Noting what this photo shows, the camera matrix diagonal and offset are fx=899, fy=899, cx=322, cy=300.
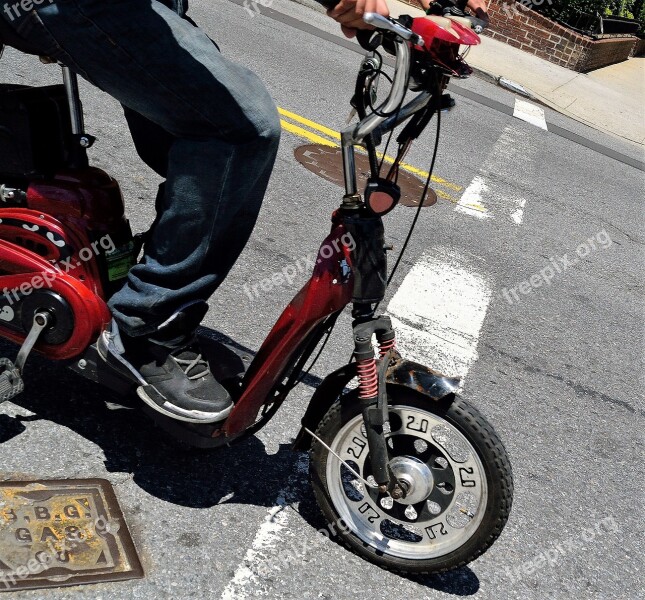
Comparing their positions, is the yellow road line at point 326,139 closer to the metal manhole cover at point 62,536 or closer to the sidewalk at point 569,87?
the metal manhole cover at point 62,536

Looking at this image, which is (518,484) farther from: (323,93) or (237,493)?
(323,93)

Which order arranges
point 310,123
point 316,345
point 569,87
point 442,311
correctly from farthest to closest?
point 569,87 → point 310,123 → point 442,311 → point 316,345

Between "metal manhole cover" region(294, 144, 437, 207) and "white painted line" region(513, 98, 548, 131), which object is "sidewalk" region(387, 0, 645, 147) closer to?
"white painted line" region(513, 98, 548, 131)

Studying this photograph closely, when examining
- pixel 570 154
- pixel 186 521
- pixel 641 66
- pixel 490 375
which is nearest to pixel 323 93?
Answer: pixel 570 154

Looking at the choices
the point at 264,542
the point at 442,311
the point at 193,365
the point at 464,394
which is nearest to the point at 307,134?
the point at 442,311

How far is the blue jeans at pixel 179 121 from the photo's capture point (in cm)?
243

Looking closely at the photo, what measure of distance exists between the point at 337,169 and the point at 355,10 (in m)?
4.25

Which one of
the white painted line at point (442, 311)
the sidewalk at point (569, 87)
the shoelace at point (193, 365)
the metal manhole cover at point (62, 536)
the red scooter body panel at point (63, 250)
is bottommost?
the sidewalk at point (569, 87)

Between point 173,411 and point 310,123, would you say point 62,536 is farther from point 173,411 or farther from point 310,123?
point 310,123

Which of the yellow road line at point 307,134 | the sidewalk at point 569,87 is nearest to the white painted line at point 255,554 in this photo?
the yellow road line at point 307,134

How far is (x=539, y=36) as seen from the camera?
45.1 ft

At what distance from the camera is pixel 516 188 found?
739 cm

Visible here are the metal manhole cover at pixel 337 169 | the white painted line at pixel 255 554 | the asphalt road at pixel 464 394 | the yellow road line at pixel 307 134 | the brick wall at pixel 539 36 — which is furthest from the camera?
the brick wall at pixel 539 36

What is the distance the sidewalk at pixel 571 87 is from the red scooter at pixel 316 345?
9279mm
